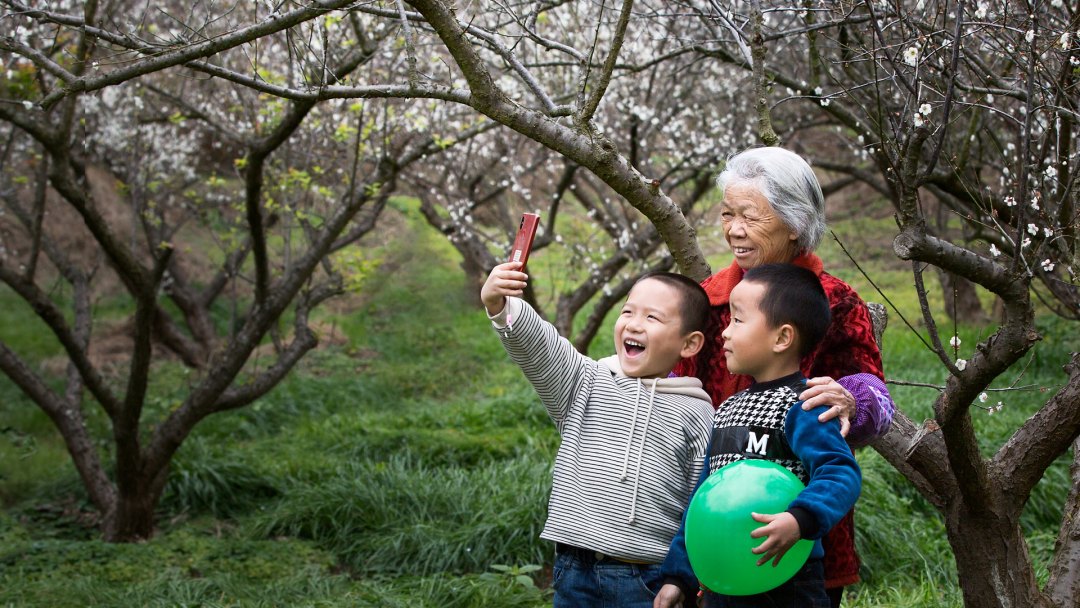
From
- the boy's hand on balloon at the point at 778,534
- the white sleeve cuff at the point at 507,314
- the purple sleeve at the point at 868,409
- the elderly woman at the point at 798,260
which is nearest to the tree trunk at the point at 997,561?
the elderly woman at the point at 798,260

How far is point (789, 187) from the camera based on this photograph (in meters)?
1.99

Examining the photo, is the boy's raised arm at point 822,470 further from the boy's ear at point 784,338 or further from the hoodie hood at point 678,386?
the hoodie hood at point 678,386

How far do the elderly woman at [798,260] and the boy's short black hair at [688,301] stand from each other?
0.07 m

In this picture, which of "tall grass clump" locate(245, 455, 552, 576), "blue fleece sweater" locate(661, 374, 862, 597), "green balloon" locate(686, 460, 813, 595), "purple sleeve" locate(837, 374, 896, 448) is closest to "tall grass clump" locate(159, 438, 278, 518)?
"tall grass clump" locate(245, 455, 552, 576)

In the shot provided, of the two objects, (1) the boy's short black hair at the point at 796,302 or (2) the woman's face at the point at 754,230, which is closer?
(1) the boy's short black hair at the point at 796,302

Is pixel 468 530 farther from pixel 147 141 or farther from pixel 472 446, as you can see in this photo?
pixel 147 141

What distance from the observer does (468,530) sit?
4.80 m

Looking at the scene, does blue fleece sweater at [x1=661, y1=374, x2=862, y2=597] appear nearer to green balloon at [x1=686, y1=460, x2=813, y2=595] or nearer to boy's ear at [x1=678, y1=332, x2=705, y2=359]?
green balloon at [x1=686, y1=460, x2=813, y2=595]

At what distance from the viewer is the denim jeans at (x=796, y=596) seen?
1.76m

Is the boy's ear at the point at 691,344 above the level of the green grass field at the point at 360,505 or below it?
above

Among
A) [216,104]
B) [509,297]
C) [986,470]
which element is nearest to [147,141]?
[216,104]

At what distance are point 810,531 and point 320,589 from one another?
3441 millimetres

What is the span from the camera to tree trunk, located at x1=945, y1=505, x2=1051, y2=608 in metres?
2.46

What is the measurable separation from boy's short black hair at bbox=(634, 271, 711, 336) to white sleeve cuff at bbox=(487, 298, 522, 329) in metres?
0.32
